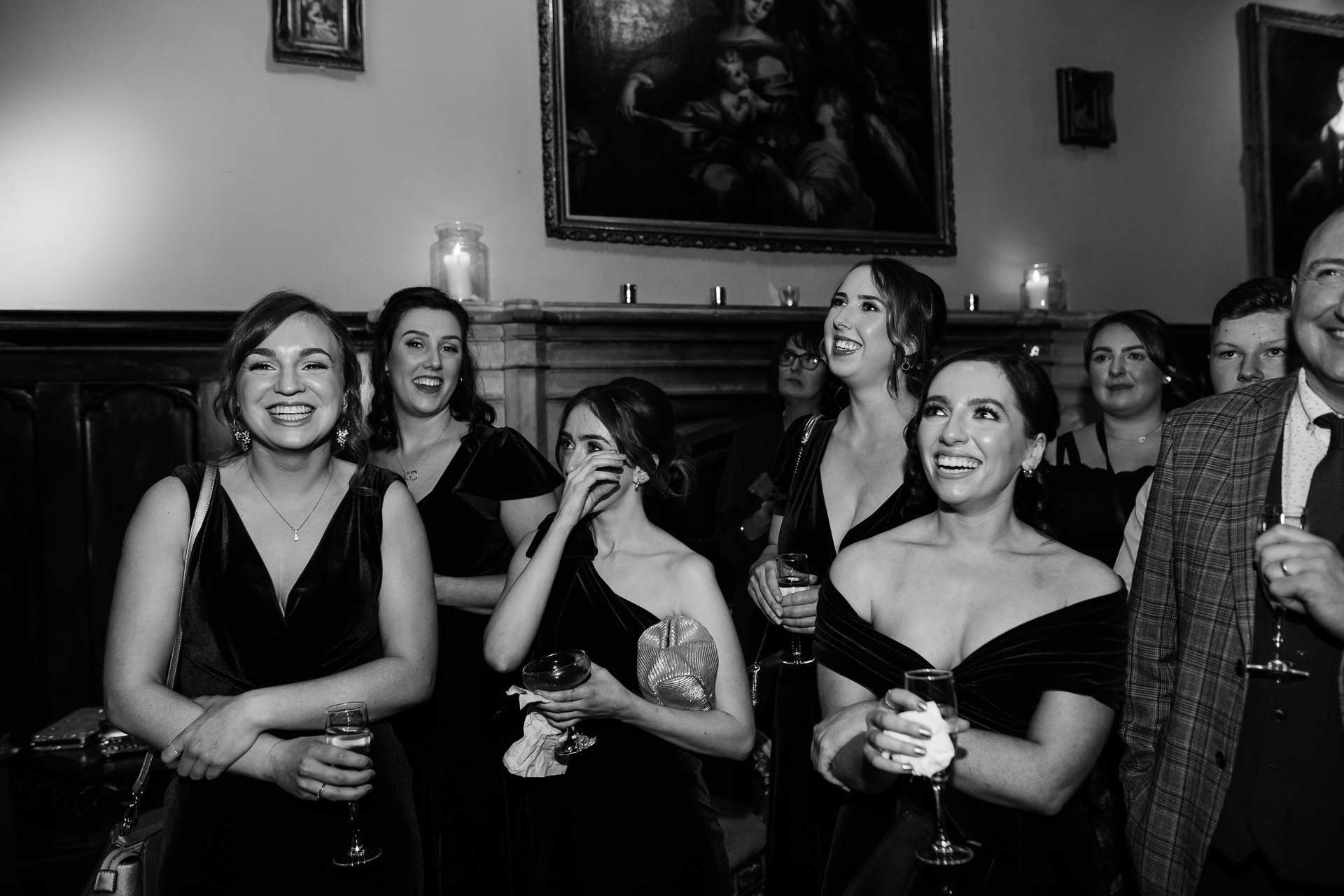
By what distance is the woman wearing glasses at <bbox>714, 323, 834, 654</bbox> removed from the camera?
4641mm

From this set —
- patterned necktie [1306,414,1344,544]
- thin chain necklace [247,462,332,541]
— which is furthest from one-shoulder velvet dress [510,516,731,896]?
patterned necktie [1306,414,1344,544]

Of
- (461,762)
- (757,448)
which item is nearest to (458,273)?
(757,448)

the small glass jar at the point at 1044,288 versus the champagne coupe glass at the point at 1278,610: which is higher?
the small glass jar at the point at 1044,288

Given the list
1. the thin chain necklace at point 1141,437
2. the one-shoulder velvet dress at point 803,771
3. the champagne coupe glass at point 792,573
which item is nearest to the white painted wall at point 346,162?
the thin chain necklace at point 1141,437

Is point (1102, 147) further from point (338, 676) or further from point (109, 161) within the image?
point (338, 676)

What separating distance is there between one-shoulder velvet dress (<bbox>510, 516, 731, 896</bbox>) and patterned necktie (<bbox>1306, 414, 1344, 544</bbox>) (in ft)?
4.29

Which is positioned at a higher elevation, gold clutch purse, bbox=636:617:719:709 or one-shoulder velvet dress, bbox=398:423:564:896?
gold clutch purse, bbox=636:617:719:709

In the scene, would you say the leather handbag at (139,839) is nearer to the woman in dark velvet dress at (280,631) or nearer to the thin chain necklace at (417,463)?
the woman in dark velvet dress at (280,631)

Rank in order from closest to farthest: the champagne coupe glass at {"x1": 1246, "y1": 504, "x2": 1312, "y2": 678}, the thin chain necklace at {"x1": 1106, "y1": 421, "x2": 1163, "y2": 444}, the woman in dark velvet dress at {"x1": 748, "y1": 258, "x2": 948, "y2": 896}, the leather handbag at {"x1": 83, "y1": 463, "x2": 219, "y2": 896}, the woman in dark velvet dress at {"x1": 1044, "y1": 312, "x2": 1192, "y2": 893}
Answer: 1. the champagne coupe glass at {"x1": 1246, "y1": 504, "x2": 1312, "y2": 678}
2. the leather handbag at {"x1": 83, "y1": 463, "x2": 219, "y2": 896}
3. the woman in dark velvet dress at {"x1": 748, "y1": 258, "x2": 948, "y2": 896}
4. the woman in dark velvet dress at {"x1": 1044, "y1": 312, "x2": 1192, "y2": 893}
5. the thin chain necklace at {"x1": 1106, "y1": 421, "x2": 1163, "y2": 444}

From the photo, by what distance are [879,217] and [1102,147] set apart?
177 centimetres

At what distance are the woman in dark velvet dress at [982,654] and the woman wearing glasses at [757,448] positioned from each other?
2167mm

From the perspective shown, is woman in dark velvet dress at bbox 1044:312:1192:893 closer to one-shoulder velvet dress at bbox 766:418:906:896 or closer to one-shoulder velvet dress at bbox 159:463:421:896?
one-shoulder velvet dress at bbox 766:418:906:896

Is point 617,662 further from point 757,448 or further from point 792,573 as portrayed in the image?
point 757,448

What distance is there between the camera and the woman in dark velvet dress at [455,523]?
9.77 ft
